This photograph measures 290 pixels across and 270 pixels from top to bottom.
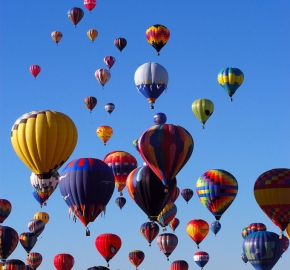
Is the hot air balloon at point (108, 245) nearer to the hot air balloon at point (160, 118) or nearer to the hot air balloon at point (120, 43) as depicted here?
the hot air balloon at point (160, 118)

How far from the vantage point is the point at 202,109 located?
61688 millimetres

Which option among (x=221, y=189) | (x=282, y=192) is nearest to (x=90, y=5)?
(x=221, y=189)

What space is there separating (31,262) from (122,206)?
8.57m

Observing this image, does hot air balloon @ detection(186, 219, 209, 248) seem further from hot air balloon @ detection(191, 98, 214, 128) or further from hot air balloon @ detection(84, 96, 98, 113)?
hot air balloon @ detection(84, 96, 98, 113)

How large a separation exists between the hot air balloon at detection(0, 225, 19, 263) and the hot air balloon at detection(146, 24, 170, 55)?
14.4 metres

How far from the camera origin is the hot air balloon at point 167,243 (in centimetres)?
6319

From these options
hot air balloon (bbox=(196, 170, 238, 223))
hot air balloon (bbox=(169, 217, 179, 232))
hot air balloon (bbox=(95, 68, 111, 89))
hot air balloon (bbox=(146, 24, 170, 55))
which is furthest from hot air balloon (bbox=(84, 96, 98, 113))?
hot air balloon (bbox=(196, 170, 238, 223))

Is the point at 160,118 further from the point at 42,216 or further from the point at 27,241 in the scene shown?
the point at 42,216

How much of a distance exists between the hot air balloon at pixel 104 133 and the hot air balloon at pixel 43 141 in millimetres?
20037

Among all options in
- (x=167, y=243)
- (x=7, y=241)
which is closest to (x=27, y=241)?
(x=7, y=241)

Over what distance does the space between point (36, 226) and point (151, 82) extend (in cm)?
1599

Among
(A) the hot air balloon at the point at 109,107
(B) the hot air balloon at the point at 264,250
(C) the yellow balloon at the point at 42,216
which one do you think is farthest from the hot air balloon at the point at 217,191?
(C) the yellow balloon at the point at 42,216

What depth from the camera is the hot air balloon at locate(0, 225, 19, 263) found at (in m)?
59.9

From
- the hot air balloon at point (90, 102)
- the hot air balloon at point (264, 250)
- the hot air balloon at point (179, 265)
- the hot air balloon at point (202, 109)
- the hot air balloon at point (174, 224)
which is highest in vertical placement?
the hot air balloon at point (90, 102)
